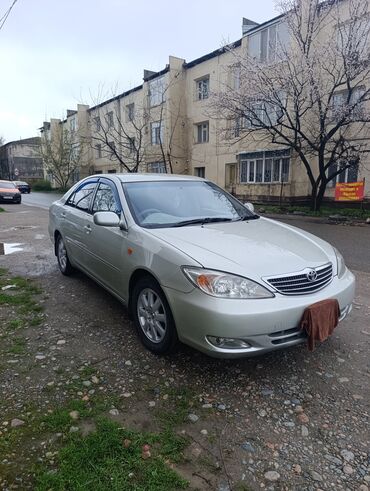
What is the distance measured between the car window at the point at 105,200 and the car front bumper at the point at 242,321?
1.60 meters

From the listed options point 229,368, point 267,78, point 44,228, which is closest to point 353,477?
point 229,368

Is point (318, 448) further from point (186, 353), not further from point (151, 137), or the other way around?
point (151, 137)

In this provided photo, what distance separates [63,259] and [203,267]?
11.7 feet

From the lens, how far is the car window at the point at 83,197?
4707mm

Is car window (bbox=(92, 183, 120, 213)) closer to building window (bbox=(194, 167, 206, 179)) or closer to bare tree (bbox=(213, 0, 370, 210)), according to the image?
bare tree (bbox=(213, 0, 370, 210))

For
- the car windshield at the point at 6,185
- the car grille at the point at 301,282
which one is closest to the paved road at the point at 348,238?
the car grille at the point at 301,282

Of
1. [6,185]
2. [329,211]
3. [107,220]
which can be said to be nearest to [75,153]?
[6,185]

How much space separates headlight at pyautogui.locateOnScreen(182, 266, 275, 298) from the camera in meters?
2.59

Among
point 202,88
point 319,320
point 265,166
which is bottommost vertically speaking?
point 319,320

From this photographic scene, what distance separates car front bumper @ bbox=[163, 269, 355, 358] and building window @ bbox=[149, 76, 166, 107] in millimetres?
27309

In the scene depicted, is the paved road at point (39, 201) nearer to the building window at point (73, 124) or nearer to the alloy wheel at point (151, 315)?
the building window at point (73, 124)

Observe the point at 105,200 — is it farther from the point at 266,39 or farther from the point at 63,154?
the point at 63,154

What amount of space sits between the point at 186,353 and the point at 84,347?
972 millimetres

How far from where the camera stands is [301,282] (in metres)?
2.76
